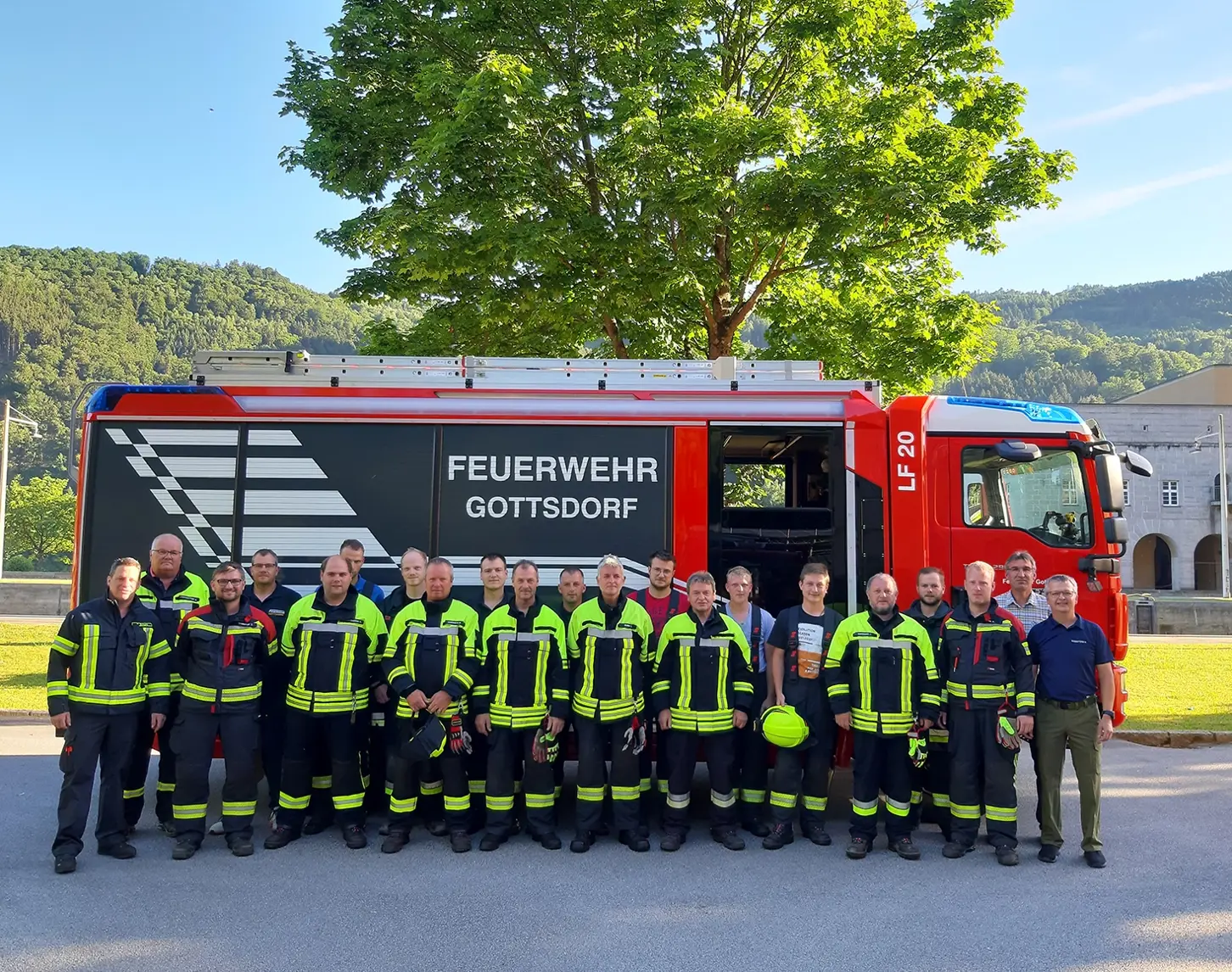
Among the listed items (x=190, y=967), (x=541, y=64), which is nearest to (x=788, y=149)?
(x=541, y=64)

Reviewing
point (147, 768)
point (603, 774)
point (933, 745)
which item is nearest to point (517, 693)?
point (603, 774)

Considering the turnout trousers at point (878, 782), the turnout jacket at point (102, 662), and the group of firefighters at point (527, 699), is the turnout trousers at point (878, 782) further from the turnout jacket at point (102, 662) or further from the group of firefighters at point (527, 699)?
the turnout jacket at point (102, 662)

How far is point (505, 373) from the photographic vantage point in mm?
6730

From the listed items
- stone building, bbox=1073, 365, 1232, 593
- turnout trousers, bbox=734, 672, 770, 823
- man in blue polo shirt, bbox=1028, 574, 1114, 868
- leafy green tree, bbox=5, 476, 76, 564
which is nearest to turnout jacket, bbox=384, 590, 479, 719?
turnout trousers, bbox=734, 672, 770, 823

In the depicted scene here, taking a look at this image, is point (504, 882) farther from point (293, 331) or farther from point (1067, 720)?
point (293, 331)

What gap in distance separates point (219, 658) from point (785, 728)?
3.47m

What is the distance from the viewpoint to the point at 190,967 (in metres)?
3.96

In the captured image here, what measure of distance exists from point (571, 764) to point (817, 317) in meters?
6.71

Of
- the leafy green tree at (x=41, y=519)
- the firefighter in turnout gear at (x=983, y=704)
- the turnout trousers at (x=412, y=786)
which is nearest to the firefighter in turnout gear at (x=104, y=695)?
the turnout trousers at (x=412, y=786)

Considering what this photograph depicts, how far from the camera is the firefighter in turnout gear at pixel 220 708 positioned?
546 centimetres

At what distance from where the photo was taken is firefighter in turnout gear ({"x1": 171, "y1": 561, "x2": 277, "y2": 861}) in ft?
17.9

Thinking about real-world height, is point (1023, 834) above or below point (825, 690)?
below

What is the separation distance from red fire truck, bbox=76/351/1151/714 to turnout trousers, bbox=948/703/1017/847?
3.64 feet

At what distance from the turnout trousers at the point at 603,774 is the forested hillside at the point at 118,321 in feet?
296
